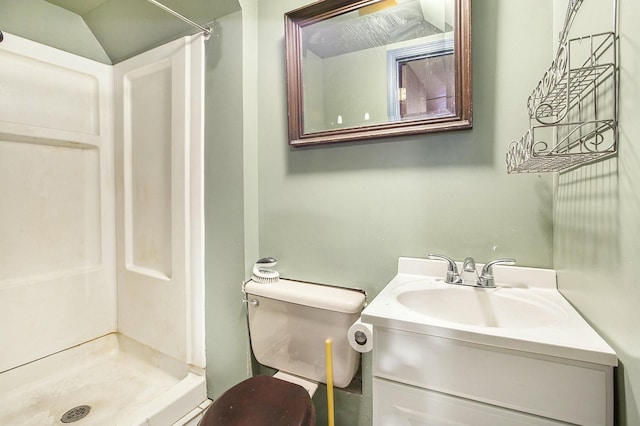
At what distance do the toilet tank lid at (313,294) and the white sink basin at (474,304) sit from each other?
21 centimetres

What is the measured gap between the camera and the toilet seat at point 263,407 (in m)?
0.87

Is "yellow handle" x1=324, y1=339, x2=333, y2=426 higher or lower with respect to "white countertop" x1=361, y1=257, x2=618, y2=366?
lower

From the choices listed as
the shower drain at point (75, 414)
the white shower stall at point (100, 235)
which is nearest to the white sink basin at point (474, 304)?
the white shower stall at point (100, 235)

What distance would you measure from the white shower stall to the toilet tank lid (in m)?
0.42

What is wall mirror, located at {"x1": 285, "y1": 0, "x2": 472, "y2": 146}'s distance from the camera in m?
1.00

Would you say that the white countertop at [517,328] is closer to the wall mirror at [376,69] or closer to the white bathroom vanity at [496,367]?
the white bathroom vanity at [496,367]

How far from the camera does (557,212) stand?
2.90ft

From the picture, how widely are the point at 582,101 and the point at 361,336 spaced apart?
83 centimetres

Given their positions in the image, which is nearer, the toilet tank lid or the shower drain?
the toilet tank lid

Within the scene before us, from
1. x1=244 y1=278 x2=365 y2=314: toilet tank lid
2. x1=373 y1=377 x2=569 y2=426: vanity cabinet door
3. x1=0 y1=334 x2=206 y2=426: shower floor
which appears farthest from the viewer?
x1=0 y1=334 x2=206 y2=426: shower floor

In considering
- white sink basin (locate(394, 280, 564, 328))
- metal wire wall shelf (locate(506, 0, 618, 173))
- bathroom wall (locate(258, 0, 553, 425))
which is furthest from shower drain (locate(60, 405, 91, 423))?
metal wire wall shelf (locate(506, 0, 618, 173))

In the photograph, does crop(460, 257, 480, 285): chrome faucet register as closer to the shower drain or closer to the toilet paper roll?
the toilet paper roll

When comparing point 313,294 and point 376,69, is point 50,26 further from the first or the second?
point 313,294

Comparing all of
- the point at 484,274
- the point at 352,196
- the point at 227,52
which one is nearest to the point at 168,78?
the point at 227,52
